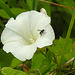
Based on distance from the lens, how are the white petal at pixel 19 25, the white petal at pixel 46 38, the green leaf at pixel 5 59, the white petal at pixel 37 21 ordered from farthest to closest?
the green leaf at pixel 5 59, the white petal at pixel 19 25, the white petal at pixel 37 21, the white petal at pixel 46 38

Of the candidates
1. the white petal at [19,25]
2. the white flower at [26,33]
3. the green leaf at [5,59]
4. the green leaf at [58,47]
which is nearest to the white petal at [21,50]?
the white flower at [26,33]

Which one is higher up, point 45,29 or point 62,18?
point 45,29

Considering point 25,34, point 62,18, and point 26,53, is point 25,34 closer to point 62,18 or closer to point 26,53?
point 26,53

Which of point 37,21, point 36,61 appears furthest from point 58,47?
point 37,21

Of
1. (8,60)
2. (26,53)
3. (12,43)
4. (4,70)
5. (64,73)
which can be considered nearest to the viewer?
(4,70)

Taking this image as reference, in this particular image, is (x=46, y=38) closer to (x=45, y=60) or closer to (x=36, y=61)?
(x=45, y=60)

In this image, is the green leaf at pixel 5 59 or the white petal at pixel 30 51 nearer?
the white petal at pixel 30 51

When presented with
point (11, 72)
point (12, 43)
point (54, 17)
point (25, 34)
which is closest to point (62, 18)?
point (54, 17)

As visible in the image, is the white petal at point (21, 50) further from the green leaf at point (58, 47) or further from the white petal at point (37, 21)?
the green leaf at point (58, 47)

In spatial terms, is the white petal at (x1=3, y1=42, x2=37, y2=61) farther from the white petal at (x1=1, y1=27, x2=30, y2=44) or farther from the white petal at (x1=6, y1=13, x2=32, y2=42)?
the white petal at (x1=6, y1=13, x2=32, y2=42)
